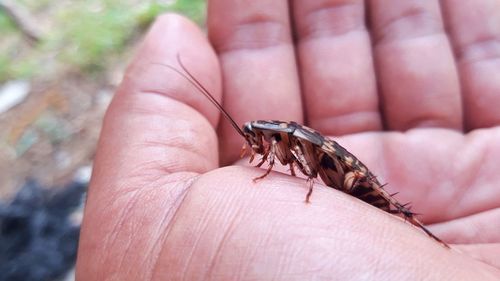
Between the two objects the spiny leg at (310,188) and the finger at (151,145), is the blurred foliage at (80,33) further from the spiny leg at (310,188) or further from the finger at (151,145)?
the spiny leg at (310,188)

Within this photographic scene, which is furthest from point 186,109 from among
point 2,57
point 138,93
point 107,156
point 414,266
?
point 2,57

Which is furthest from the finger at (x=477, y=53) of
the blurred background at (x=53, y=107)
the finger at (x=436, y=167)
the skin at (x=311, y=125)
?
the blurred background at (x=53, y=107)

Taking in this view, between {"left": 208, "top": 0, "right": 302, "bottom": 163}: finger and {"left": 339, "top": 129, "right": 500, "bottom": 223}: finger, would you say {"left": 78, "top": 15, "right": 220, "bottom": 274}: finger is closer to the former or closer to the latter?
{"left": 208, "top": 0, "right": 302, "bottom": 163}: finger

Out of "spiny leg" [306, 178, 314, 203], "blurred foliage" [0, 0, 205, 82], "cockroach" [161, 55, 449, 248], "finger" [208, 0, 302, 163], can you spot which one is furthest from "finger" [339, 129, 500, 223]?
"blurred foliage" [0, 0, 205, 82]

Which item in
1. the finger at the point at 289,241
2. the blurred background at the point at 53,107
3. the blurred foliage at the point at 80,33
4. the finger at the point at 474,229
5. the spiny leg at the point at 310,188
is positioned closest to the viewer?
the finger at the point at 289,241

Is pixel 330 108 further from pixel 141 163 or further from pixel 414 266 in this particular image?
pixel 414 266

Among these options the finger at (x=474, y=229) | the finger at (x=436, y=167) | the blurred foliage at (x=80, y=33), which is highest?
the blurred foliage at (x=80, y=33)
